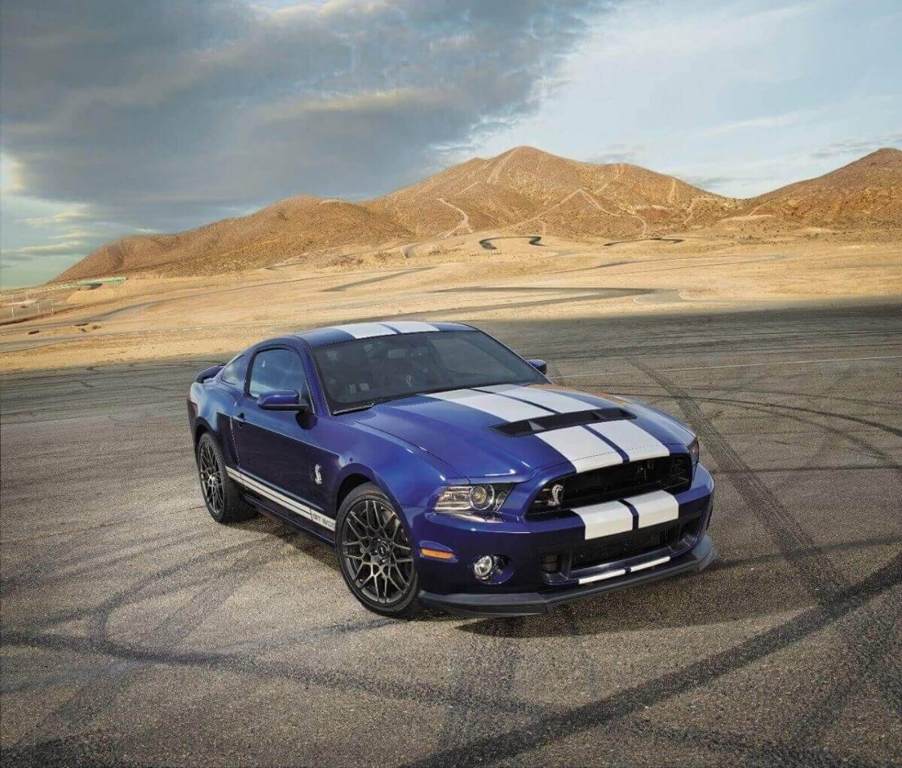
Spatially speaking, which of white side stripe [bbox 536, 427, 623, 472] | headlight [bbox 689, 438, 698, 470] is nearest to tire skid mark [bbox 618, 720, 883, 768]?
white side stripe [bbox 536, 427, 623, 472]

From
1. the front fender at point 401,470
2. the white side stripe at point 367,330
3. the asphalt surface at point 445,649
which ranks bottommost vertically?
the asphalt surface at point 445,649

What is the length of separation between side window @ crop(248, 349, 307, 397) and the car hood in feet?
2.74

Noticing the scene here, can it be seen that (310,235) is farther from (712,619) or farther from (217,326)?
(712,619)

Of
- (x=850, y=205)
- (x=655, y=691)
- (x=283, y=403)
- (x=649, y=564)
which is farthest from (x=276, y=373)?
(x=850, y=205)

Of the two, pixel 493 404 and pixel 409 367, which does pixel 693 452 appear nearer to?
pixel 493 404

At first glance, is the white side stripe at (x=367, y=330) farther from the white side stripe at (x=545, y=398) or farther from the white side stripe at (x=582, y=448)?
the white side stripe at (x=582, y=448)

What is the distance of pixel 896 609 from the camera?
438cm

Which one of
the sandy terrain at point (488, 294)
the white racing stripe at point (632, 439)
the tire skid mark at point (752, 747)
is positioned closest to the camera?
the tire skid mark at point (752, 747)

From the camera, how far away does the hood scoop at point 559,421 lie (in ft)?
14.8

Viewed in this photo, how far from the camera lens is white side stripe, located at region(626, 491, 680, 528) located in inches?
169

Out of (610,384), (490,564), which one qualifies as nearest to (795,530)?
(490,564)

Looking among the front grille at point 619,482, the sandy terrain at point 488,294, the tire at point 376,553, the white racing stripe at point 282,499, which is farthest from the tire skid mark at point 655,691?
the sandy terrain at point 488,294

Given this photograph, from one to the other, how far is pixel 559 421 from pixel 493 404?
0.46 m

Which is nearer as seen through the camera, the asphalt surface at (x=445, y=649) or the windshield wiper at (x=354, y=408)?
the asphalt surface at (x=445, y=649)
